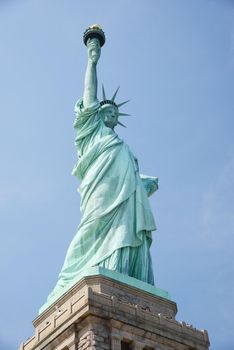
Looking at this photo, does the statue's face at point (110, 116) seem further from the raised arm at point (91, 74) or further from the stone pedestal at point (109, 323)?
the stone pedestal at point (109, 323)

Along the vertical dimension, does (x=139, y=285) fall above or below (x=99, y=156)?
below

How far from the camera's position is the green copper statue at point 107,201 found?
36.6m

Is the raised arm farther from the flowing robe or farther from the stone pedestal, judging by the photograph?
the stone pedestal

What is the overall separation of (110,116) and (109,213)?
6.70 m

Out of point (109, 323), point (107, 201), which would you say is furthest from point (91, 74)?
point (109, 323)

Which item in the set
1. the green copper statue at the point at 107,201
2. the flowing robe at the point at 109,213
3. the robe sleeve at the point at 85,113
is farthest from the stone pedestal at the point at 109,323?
the robe sleeve at the point at 85,113

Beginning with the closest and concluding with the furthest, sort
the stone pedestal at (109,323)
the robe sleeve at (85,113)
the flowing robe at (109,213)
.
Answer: the stone pedestal at (109,323)
the flowing robe at (109,213)
the robe sleeve at (85,113)

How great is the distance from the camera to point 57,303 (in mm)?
34688

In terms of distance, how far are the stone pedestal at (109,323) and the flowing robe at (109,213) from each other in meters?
1.85

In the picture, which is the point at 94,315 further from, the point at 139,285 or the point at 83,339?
the point at 139,285

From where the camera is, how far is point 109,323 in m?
31.2

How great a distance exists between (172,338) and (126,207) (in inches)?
299

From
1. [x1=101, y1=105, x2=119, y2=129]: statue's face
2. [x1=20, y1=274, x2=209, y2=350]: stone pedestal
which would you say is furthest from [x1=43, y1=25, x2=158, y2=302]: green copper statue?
[x1=20, y1=274, x2=209, y2=350]: stone pedestal

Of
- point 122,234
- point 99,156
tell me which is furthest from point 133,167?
point 122,234
